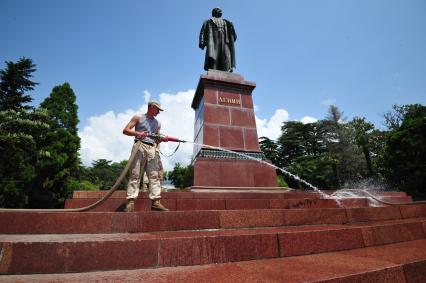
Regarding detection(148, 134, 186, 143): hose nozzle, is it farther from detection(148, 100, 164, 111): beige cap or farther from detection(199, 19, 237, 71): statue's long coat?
detection(199, 19, 237, 71): statue's long coat

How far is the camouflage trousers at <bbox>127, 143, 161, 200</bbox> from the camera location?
4203mm

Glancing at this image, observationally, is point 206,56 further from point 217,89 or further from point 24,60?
point 24,60

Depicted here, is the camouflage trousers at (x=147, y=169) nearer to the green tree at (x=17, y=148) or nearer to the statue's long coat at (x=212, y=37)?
the statue's long coat at (x=212, y=37)

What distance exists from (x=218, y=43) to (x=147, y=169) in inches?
300

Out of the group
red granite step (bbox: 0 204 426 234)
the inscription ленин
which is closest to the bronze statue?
the inscription ленин

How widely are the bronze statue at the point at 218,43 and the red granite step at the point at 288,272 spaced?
28.5ft

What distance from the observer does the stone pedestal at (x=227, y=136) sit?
22.7 ft

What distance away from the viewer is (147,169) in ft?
14.9

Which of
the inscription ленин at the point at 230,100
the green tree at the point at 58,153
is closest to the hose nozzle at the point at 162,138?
the inscription ленин at the point at 230,100

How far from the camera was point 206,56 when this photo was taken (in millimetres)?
10297

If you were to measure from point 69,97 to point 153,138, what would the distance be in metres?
29.0

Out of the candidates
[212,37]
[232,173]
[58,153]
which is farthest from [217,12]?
[58,153]

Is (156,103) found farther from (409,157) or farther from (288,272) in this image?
(409,157)

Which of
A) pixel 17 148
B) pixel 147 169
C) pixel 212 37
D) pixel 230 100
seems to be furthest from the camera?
pixel 17 148
